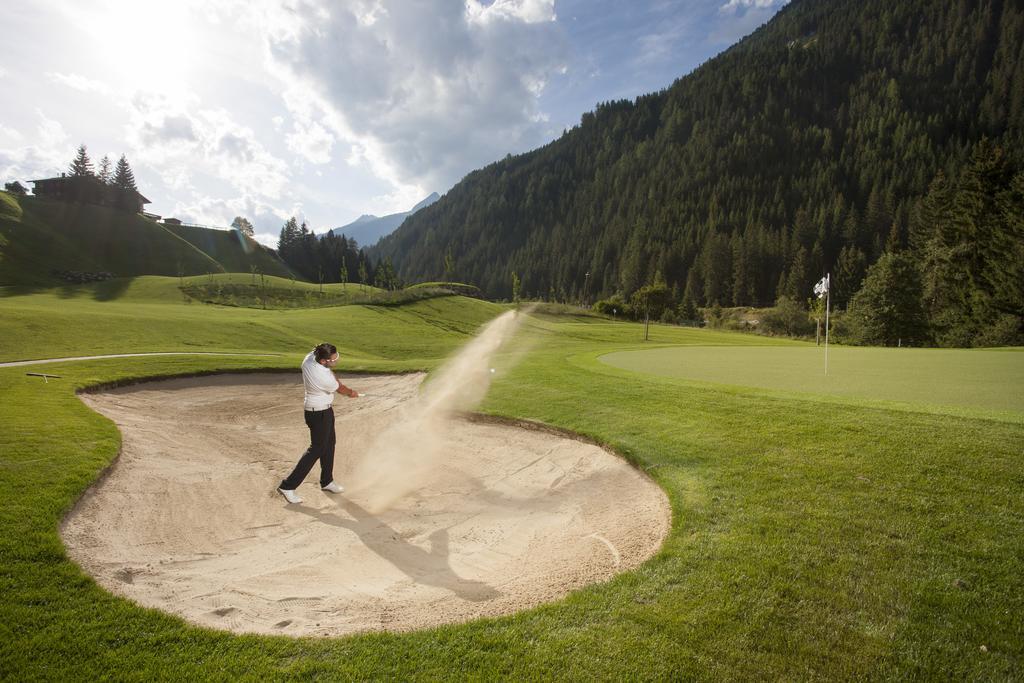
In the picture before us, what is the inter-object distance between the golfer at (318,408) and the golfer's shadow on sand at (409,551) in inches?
22.7

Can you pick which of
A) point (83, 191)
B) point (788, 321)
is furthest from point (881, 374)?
point (83, 191)

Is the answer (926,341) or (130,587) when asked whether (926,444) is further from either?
(926,341)

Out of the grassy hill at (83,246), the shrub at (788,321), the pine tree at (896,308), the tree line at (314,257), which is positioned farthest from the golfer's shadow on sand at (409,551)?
the tree line at (314,257)

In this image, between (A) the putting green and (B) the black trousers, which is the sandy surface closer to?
(B) the black trousers

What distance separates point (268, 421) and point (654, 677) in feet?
48.2

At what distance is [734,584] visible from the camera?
5.18 metres

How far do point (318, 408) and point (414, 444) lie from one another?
13.2ft

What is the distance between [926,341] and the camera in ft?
205

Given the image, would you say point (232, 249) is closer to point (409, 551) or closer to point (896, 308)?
point (409, 551)

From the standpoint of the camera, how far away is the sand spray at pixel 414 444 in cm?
981

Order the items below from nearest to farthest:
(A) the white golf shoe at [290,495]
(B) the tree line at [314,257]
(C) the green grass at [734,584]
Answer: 1. (C) the green grass at [734,584]
2. (A) the white golf shoe at [290,495]
3. (B) the tree line at [314,257]

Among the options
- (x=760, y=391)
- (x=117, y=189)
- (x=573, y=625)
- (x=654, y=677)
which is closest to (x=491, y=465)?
(x=573, y=625)

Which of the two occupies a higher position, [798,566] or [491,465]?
[798,566]

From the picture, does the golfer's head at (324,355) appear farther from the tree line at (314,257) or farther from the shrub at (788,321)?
the tree line at (314,257)
